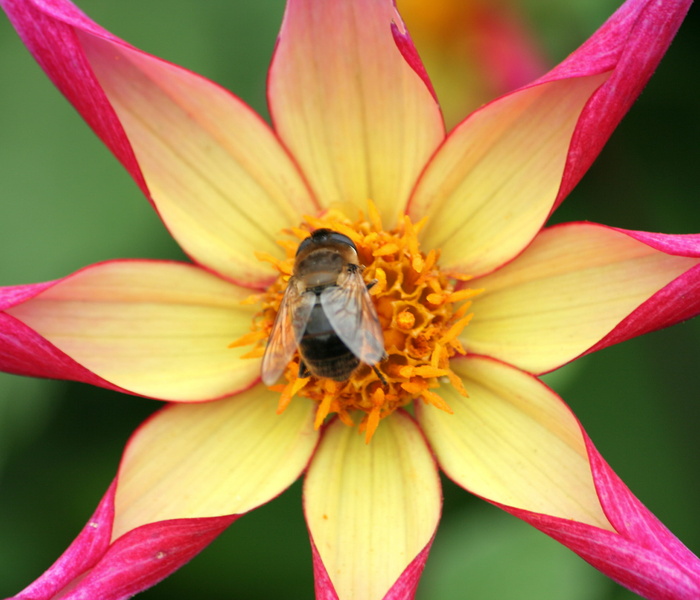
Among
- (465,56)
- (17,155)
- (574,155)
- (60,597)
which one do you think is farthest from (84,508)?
(465,56)

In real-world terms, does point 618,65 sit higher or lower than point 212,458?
higher

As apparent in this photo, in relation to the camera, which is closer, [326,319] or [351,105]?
[326,319]

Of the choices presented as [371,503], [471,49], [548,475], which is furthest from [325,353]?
[471,49]

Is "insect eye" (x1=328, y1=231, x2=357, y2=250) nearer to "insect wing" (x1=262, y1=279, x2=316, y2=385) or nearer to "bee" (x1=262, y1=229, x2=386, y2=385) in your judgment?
"bee" (x1=262, y1=229, x2=386, y2=385)

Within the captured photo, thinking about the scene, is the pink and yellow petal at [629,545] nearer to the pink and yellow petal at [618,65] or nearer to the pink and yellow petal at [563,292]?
the pink and yellow petal at [563,292]

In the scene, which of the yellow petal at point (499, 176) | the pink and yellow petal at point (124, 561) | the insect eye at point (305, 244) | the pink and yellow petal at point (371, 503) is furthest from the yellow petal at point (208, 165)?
the pink and yellow petal at point (124, 561)

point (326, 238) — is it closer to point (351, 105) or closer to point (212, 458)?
point (351, 105)

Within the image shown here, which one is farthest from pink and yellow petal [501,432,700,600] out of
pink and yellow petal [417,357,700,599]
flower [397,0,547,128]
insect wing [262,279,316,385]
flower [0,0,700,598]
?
flower [397,0,547,128]
